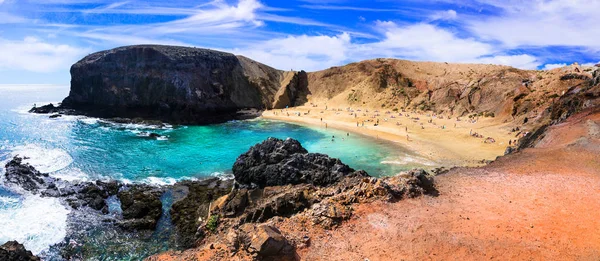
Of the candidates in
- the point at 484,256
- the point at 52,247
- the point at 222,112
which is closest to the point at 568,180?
the point at 484,256

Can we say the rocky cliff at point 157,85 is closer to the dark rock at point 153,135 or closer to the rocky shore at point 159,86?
the rocky shore at point 159,86

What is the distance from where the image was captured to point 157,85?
2672 inches

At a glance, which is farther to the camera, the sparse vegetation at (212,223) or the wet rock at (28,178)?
the wet rock at (28,178)

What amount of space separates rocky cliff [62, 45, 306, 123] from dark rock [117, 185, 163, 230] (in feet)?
124

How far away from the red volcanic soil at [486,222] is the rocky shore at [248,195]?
3.71ft

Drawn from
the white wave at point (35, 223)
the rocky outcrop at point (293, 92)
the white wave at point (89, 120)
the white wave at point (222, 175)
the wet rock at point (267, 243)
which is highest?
the rocky outcrop at point (293, 92)

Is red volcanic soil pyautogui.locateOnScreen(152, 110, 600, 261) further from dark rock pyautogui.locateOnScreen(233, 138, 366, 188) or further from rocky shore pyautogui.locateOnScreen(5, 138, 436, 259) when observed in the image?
dark rock pyautogui.locateOnScreen(233, 138, 366, 188)

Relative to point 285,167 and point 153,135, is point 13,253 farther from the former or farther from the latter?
point 153,135

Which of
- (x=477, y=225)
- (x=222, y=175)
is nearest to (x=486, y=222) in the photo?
(x=477, y=225)

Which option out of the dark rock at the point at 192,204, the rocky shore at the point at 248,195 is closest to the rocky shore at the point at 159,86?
the rocky shore at the point at 248,195

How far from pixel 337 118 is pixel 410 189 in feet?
151

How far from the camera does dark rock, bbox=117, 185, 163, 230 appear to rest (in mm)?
22172

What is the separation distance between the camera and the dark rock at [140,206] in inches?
873

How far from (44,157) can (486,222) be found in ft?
146
